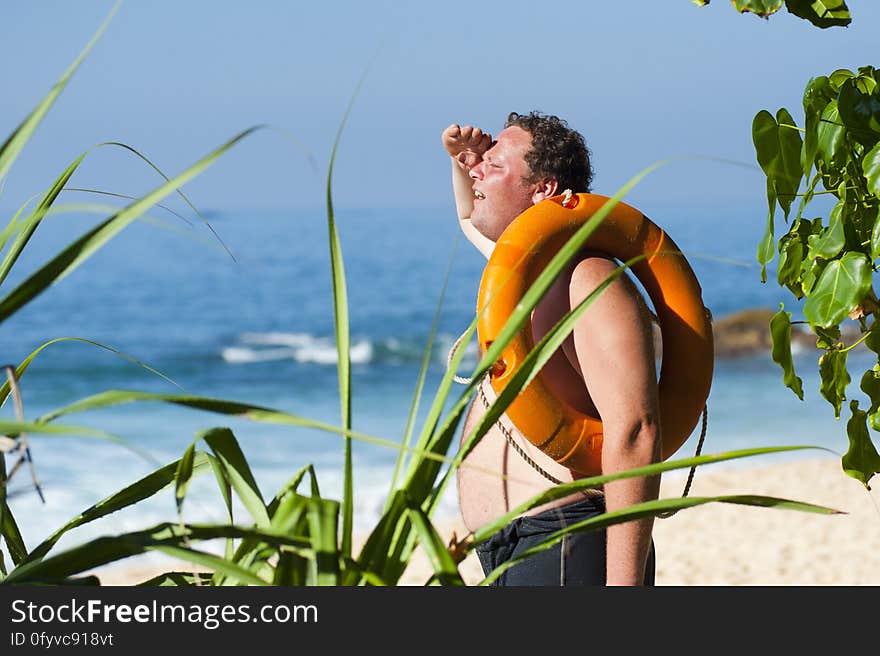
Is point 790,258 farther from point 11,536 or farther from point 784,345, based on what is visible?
point 11,536

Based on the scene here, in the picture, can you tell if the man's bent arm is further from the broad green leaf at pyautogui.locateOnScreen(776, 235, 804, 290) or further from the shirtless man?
the broad green leaf at pyautogui.locateOnScreen(776, 235, 804, 290)

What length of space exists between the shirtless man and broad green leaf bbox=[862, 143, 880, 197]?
0.41 meters

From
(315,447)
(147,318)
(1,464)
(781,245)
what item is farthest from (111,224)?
(147,318)

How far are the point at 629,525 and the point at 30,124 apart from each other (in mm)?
1044

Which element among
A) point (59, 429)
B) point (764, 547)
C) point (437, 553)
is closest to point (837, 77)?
point (437, 553)

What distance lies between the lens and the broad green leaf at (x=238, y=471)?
117cm

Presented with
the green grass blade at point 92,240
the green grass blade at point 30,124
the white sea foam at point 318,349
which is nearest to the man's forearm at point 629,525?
the green grass blade at point 92,240

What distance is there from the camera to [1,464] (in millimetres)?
1277

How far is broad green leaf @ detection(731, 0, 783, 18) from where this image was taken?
4.85 ft

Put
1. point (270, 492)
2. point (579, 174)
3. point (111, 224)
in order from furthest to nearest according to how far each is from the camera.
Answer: point (270, 492)
point (579, 174)
point (111, 224)

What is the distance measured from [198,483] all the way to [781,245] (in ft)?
27.8

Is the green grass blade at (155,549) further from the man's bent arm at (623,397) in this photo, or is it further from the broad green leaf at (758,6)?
the broad green leaf at (758,6)

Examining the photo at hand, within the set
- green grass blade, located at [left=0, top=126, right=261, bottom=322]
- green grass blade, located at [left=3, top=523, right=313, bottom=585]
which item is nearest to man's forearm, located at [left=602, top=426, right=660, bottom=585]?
green grass blade, located at [left=3, top=523, right=313, bottom=585]

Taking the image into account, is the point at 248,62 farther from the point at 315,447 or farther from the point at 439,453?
the point at 439,453
